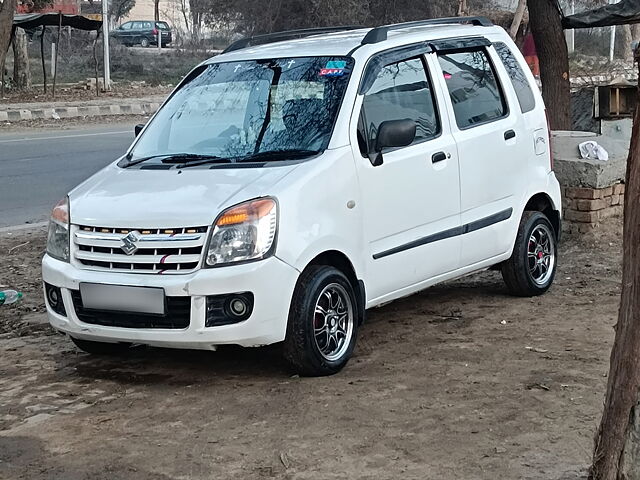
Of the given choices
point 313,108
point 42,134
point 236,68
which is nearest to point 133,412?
point 313,108

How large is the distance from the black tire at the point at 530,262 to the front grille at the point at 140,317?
2.86m

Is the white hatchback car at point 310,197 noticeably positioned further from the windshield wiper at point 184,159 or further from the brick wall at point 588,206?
the brick wall at point 588,206

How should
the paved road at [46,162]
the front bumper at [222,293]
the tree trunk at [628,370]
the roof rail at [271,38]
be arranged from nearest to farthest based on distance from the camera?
the tree trunk at [628,370]
the front bumper at [222,293]
the roof rail at [271,38]
the paved road at [46,162]

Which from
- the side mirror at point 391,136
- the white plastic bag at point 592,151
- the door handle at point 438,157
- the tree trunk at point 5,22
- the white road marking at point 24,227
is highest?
the tree trunk at point 5,22

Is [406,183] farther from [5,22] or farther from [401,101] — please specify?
[5,22]

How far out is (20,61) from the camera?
28906 mm

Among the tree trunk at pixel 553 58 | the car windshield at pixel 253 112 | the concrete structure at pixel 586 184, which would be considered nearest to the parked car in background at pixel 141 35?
the tree trunk at pixel 553 58

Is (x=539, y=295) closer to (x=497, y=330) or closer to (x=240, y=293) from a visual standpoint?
(x=497, y=330)

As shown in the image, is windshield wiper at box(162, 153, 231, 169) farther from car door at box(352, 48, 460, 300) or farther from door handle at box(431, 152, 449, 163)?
door handle at box(431, 152, 449, 163)

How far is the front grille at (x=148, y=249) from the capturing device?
17.2 feet

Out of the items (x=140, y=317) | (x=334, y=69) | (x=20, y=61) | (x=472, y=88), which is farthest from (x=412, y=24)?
(x=20, y=61)

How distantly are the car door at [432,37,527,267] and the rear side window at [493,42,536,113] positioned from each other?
157 millimetres

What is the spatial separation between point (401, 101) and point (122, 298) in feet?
7.15

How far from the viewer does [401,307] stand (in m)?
7.31
